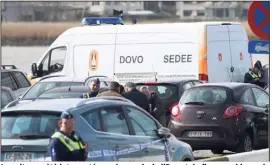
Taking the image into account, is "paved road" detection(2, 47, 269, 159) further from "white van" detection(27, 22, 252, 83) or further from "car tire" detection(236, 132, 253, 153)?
"car tire" detection(236, 132, 253, 153)

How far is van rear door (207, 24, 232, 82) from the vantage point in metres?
25.4

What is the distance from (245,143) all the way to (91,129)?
6707mm

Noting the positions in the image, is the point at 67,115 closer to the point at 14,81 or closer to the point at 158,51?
the point at 14,81

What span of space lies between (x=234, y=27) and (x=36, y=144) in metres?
16.5

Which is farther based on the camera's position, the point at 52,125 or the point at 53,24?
the point at 53,24

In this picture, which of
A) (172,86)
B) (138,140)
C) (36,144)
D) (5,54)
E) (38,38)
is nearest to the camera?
(36,144)

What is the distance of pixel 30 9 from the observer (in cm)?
3194

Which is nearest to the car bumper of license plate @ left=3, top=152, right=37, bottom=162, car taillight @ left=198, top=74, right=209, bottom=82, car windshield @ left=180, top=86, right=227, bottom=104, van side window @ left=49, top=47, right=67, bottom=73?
car windshield @ left=180, top=86, right=227, bottom=104

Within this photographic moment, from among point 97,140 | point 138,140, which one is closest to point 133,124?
point 138,140

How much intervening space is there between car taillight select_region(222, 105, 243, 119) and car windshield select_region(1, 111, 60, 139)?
6.53m

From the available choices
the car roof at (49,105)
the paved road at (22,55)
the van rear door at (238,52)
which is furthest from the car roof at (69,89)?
the paved road at (22,55)

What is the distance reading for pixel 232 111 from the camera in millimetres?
16922

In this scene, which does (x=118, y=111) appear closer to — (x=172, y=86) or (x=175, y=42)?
(x=172, y=86)

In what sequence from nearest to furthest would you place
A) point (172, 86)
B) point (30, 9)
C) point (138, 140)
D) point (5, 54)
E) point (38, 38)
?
point (138, 140) < point (172, 86) < point (30, 9) < point (38, 38) < point (5, 54)
